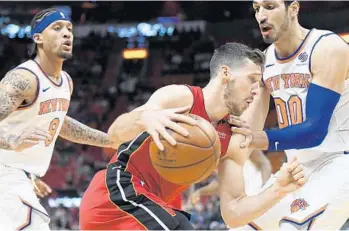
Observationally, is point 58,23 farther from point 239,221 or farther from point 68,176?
point 68,176

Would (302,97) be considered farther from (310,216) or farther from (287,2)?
(310,216)

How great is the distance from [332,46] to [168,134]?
5.84 ft

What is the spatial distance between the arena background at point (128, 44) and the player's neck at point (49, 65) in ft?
28.4

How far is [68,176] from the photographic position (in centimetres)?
1347

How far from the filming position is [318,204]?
4000mm

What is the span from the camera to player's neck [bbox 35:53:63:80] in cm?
495

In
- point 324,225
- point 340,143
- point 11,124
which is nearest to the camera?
point 324,225

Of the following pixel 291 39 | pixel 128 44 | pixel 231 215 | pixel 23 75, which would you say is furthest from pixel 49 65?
pixel 128 44

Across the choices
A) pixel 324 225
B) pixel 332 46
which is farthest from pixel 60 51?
pixel 324 225

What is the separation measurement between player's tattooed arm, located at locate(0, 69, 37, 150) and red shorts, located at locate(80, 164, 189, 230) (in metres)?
1.01

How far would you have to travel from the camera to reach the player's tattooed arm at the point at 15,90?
4.44 meters

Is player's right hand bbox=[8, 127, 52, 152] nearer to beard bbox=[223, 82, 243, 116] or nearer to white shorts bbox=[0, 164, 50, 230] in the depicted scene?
white shorts bbox=[0, 164, 50, 230]

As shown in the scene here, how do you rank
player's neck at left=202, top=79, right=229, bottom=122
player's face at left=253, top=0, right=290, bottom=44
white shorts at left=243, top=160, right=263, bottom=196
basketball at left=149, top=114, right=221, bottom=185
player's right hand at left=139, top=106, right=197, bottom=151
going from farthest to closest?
1. white shorts at left=243, top=160, right=263, bottom=196
2. player's face at left=253, top=0, right=290, bottom=44
3. player's neck at left=202, top=79, right=229, bottom=122
4. basketball at left=149, top=114, right=221, bottom=185
5. player's right hand at left=139, top=106, right=197, bottom=151

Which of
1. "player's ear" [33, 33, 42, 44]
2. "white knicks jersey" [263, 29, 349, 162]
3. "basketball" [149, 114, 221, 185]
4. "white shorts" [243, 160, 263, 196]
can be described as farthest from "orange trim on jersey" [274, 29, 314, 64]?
"player's ear" [33, 33, 42, 44]
